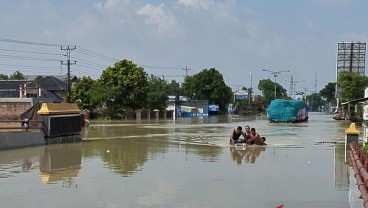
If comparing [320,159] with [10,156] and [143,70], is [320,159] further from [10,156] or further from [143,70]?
[143,70]

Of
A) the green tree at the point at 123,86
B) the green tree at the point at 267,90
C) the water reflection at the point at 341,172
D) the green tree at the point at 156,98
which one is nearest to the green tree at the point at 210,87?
the green tree at the point at 156,98

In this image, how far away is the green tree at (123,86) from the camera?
76.0 m

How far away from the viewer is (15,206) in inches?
395

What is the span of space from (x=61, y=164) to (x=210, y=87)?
95176mm

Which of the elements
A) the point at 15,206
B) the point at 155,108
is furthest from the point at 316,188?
the point at 155,108

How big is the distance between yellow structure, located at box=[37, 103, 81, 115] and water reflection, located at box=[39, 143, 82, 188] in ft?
5.88

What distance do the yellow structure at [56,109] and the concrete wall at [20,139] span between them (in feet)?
3.50

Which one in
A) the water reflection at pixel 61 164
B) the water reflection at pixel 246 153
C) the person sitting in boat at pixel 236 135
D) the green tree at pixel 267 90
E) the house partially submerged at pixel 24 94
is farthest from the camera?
Answer: the green tree at pixel 267 90

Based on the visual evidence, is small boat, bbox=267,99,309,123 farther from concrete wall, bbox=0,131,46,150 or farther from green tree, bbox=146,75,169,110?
concrete wall, bbox=0,131,46,150

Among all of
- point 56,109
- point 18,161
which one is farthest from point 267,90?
point 18,161

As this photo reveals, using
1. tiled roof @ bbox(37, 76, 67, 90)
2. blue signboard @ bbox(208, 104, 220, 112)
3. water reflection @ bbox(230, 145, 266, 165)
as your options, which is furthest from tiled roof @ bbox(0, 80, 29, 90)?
water reflection @ bbox(230, 145, 266, 165)

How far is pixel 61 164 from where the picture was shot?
56.5 ft

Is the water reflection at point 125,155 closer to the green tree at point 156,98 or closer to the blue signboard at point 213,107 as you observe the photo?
the green tree at point 156,98

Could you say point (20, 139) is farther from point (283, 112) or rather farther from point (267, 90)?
point (267, 90)
